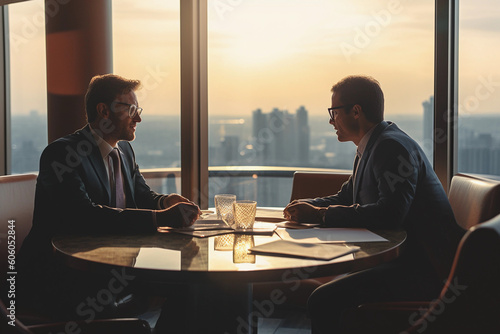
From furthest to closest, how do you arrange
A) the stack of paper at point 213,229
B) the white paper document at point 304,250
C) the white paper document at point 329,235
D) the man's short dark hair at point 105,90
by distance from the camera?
the man's short dark hair at point 105,90 → the stack of paper at point 213,229 → the white paper document at point 329,235 → the white paper document at point 304,250

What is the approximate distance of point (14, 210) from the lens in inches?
81.9

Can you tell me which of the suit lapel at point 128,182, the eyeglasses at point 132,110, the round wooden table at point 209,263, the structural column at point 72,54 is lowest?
the round wooden table at point 209,263

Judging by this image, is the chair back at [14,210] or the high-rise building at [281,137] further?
the high-rise building at [281,137]

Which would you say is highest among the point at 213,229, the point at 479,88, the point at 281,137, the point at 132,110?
the point at 479,88

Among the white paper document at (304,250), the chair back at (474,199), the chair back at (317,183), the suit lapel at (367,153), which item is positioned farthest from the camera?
the chair back at (317,183)

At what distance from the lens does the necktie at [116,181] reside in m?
2.12

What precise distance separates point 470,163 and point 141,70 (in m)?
2.54

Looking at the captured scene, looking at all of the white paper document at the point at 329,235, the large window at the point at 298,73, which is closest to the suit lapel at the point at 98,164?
the white paper document at the point at 329,235

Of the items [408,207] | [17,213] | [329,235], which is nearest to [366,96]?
[408,207]

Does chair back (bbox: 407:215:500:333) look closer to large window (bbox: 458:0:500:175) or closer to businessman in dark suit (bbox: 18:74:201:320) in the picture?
businessman in dark suit (bbox: 18:74:201:320)

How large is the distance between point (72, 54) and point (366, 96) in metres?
2.45

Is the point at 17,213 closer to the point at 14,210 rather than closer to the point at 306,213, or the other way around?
the point at 14,210

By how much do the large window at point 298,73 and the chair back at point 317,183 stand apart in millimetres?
452

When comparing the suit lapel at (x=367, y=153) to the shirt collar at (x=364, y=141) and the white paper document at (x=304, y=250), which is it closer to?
the shirt collar at (x=364, y=141)
